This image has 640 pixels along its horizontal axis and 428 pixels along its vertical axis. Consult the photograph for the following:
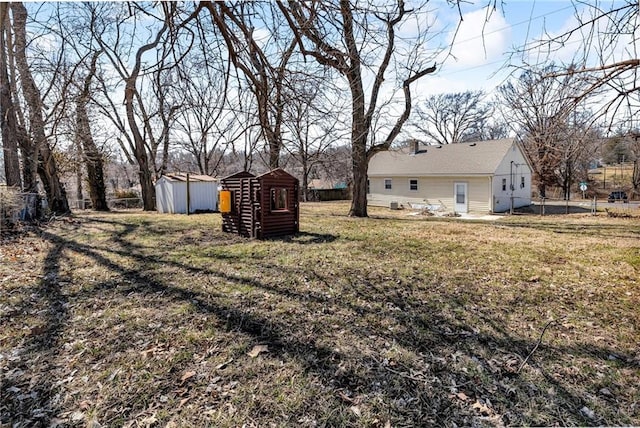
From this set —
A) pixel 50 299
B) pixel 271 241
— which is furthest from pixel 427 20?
pixel 271 241

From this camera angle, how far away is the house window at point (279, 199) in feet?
28.5

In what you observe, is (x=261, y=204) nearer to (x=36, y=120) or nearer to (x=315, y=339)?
(x=315, y=339)

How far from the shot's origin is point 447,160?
20094 millimetres

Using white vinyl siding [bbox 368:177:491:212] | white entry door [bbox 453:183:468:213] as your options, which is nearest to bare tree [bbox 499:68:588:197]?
white vinyl siding [bbox 368:177:491:212]

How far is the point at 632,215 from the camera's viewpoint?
50.2ft

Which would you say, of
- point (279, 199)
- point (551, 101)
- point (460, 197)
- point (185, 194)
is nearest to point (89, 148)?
point (185, 194)

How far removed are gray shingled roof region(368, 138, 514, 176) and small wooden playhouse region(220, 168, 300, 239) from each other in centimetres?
1004

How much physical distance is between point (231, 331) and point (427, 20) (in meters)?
3.34

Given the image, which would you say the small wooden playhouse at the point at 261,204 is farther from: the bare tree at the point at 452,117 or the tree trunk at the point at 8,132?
the bare tree at the point at 452,117

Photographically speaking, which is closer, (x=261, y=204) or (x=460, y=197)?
(x=261, y=204)

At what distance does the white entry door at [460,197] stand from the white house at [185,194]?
41.6ft

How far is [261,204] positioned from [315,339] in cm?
504

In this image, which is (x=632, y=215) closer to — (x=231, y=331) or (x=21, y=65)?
(x=231, y=331)

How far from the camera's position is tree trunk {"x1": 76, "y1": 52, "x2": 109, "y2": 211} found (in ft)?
39.8
